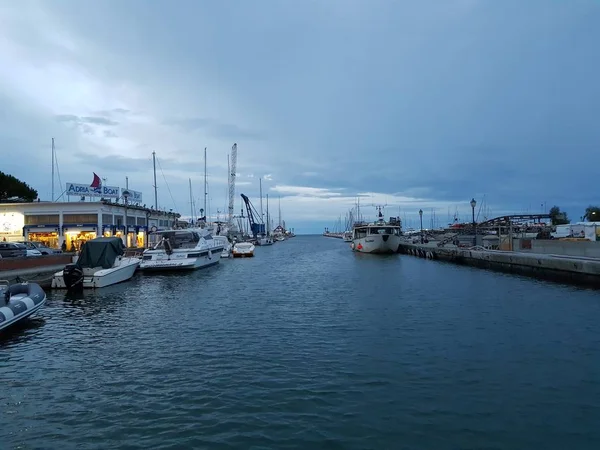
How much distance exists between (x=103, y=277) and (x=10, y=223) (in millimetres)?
34747

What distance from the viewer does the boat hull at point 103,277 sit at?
27.3 m

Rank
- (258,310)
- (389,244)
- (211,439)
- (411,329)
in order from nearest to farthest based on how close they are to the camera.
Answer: (211,439) < (411,329) < (258,310) < (389,244)

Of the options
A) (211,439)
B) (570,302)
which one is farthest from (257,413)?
(570,302)

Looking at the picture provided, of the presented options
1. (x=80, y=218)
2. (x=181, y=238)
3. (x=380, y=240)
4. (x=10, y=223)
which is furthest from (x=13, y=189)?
(x=380, y=240)

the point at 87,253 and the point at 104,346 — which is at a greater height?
the point at 87,253

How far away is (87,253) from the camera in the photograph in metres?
29.5

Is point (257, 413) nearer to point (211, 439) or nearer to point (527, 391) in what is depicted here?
point (211, 439)

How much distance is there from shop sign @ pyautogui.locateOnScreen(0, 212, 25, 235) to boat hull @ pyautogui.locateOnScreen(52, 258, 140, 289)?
99.8 ft

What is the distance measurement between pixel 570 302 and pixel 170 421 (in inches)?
783

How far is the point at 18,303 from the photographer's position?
16.6m

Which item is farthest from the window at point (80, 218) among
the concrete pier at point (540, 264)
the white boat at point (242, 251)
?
the concrete pier at point (540, 264)

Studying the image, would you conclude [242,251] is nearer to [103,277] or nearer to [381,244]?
[381,244]

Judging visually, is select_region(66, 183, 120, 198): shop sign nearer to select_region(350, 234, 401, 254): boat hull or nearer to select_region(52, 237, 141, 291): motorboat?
select_region(52, 237, 141, 291): motorboat

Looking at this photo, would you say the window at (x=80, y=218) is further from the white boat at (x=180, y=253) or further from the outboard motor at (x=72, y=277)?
the outboard motor at (x=72, y=277)
